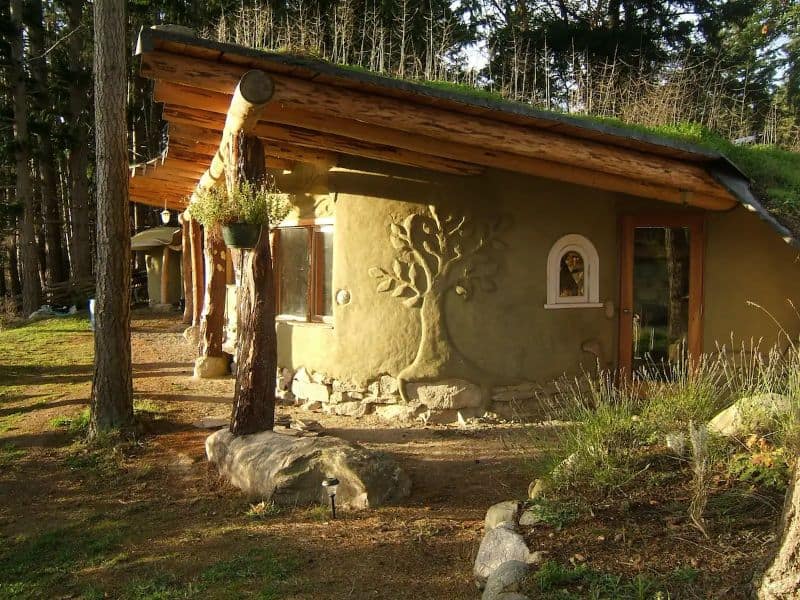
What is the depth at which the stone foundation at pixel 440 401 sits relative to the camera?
7.14 meters

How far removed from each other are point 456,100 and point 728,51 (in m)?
16.7

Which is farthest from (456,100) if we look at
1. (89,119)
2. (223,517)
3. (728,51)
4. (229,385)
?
(89,119)

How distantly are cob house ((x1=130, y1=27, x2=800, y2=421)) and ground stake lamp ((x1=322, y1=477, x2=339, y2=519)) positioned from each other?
106 inches

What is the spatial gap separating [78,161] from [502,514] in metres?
20.2

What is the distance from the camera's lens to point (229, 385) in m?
9.33

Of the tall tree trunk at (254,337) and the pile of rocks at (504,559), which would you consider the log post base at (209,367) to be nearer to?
the tall tree trunk at (254,337)

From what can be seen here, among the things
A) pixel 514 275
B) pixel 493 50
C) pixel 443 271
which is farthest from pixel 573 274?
pixel 493 50

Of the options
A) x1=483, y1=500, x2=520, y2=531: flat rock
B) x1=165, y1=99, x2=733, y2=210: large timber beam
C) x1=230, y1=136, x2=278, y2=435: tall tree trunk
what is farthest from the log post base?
x1=483, y1=500, x2=520, y2=531: flat rock

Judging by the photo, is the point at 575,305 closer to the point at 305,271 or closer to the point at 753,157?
the point at 753,157

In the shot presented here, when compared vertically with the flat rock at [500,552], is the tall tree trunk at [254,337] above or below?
above

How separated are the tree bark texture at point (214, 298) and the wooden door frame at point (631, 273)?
602cm

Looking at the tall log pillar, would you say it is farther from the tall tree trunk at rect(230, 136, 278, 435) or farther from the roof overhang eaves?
the roof overhang eaves

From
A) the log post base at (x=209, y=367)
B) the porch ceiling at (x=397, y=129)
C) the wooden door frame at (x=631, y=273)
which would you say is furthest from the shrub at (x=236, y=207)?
the log post base at (x=209, y=367)

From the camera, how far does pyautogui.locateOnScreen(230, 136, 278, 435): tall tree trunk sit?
567 centimetres
